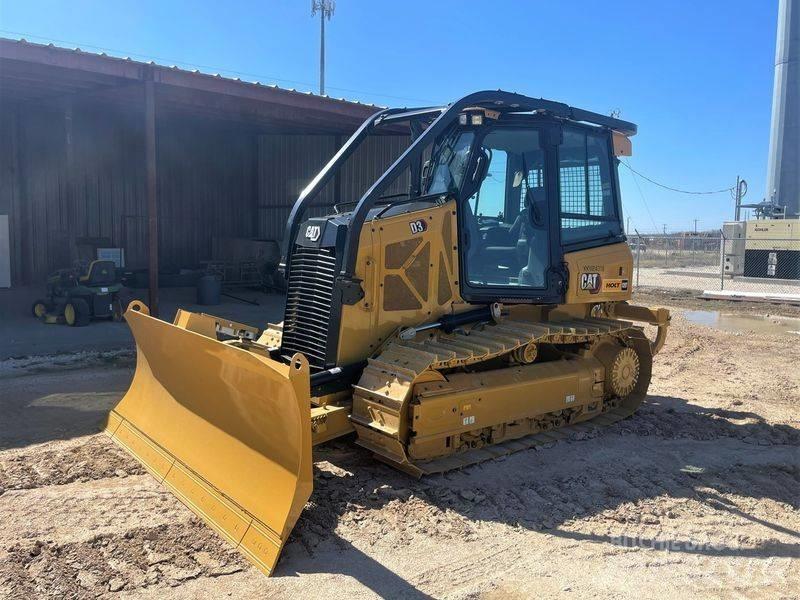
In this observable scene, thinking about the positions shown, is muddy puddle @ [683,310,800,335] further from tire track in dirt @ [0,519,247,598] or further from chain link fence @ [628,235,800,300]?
tire track in dirt @ [0,519,247,598]

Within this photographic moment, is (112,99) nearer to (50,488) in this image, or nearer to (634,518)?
(50,488)

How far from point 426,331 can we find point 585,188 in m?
2.17

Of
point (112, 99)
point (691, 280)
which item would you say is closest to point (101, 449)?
point (112, 99)

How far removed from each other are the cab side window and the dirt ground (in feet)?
6.17

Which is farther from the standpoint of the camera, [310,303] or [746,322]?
[746,322]

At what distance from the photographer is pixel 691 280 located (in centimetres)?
2359

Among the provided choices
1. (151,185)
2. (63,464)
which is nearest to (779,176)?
(151,185)

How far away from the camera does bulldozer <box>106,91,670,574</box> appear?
14.5 ft

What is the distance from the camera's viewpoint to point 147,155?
35.7 ft

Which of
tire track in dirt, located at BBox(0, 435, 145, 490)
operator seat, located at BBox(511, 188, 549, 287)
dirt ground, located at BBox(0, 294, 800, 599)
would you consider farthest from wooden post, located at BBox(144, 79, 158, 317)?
operator seat, located at BBox(511, 188, 549, 287)

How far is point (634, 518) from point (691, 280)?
21279mm

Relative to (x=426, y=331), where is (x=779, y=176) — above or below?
above

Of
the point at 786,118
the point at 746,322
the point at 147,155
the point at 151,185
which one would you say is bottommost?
the point at 746,322

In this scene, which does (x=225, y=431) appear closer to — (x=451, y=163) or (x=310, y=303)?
(x=310, y=303)
